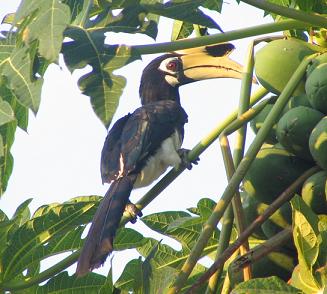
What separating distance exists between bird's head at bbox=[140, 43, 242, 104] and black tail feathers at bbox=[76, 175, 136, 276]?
664 millimetres

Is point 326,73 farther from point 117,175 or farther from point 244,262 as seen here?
point 117,175

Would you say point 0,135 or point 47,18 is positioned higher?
point 47,18

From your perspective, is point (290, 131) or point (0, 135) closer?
point (290, 131)

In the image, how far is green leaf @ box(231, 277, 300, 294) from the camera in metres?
1.86

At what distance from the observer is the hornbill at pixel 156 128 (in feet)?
11.3

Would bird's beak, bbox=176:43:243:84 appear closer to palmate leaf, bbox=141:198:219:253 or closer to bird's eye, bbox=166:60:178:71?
bird's eye, bbox=166:60:178:71

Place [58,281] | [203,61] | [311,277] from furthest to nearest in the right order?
[203,61]
[58,281]
[311,277]

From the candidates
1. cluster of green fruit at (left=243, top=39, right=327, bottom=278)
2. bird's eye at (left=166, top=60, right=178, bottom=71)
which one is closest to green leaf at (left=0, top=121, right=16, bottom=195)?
cluster of green fruit at (left=243, top=39, right=327, bottom=278)

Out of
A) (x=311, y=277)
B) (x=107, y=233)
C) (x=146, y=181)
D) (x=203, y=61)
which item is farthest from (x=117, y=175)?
(x=311, y=277)

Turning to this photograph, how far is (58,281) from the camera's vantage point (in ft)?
8.55

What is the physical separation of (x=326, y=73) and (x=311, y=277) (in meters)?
0.60

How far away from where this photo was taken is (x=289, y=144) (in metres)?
2.27

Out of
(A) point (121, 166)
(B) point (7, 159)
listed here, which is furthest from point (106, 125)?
(A) point (121, 166)

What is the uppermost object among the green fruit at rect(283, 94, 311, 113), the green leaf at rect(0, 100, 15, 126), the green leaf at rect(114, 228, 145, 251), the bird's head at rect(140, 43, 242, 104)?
the bird's head at rect(140, 43, 242, 104)
